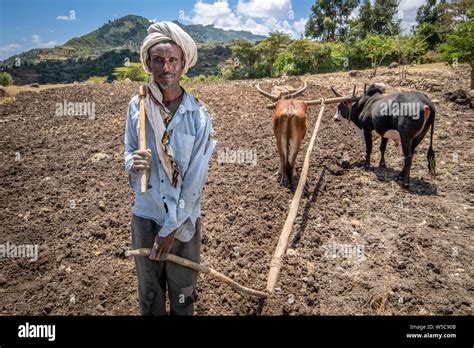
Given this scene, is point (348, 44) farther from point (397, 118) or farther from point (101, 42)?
point (101, 42)

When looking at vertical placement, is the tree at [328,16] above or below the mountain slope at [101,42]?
below

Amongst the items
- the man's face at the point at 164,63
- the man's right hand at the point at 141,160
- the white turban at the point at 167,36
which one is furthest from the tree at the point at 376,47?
the man's right hand at the point at 141,160

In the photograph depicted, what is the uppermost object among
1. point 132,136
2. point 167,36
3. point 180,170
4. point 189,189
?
point 167,36

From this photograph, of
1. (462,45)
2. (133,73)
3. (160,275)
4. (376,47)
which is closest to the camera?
(160,275)

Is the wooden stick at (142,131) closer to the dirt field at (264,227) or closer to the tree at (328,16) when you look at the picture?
the dirt field at (264,227)

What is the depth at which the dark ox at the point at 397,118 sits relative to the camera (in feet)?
18.4

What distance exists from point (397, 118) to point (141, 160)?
5109 millimetres

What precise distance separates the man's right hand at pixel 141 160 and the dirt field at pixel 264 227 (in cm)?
182

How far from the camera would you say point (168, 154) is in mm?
2209

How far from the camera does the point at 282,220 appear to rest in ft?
15.9

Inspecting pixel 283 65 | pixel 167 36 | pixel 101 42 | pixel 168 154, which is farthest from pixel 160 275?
pixel 101 42

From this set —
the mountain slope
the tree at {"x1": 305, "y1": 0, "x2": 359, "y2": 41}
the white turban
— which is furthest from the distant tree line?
the mountain slope

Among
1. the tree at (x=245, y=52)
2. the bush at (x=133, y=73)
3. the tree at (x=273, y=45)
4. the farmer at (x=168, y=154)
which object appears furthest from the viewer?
the tree at (x=245, y=52)
